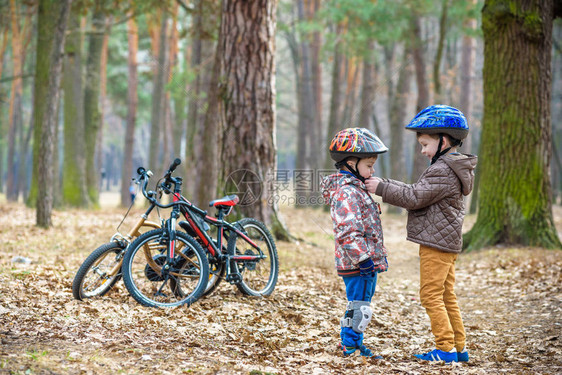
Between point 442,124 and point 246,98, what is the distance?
4.97 metres

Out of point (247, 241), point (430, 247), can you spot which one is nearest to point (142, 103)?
point (247, 241)

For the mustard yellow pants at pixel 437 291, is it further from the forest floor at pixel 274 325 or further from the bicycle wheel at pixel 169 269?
the bicycle wheel at pixel 169 269

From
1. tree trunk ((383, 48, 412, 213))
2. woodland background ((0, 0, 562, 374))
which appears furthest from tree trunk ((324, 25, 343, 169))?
tree trunk ((383, 48, 412, 213))

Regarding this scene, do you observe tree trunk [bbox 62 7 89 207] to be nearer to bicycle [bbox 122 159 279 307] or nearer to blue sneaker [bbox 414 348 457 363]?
bicycle [bbox 122 159 279 307]

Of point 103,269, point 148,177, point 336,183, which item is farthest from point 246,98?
point 336,183

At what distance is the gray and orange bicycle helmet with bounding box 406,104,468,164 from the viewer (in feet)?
13.4

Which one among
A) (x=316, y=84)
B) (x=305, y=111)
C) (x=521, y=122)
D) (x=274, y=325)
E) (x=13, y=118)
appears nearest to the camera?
(x=274, y=325)

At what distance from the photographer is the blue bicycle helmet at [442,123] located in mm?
4086

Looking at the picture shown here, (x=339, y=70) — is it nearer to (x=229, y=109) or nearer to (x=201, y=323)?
(x=229, y=109)

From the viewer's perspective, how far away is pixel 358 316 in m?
4.07

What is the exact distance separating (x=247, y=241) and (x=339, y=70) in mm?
16393

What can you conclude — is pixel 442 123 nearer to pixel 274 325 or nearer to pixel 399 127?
pixel 274 325

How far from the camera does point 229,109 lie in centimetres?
864

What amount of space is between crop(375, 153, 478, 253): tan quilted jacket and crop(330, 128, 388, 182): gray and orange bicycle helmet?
26 cm
